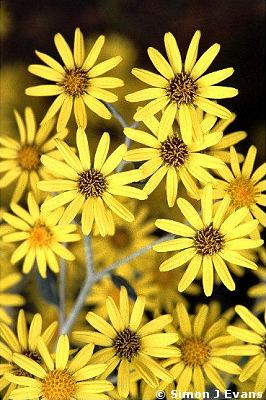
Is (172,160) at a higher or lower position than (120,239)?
lower

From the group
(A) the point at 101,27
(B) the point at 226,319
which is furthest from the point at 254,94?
(B) the point at 226,319

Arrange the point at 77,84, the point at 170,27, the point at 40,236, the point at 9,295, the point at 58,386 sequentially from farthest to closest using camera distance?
1. the point at 170,27
2. the point at 9,295
3. the point at 40,236
4. the point at 77,84
5. the point at 58,386

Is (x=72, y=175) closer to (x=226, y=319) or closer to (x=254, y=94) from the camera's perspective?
(x=226, y=319)

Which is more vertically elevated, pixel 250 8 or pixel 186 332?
pixel 250 8

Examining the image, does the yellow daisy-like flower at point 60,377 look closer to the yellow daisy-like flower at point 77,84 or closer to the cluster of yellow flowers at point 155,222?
the cluster of yellow flowers at point 155,222

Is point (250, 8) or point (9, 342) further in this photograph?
point (250, 8)

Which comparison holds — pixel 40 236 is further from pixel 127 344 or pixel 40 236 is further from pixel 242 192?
pixel 242 192

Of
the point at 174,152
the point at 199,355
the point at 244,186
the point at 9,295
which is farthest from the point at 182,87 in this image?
the point at 9,295
